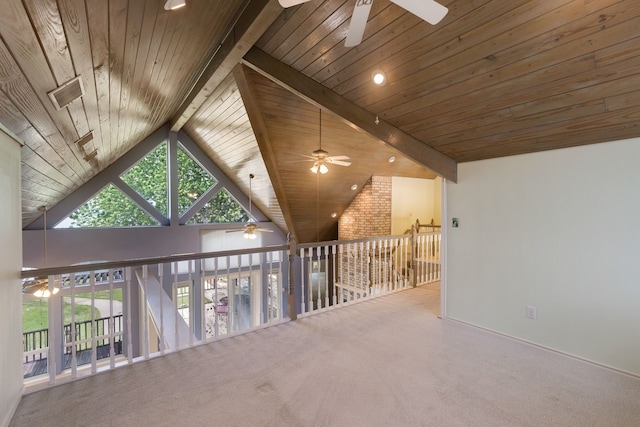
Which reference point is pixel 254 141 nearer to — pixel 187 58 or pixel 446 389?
pixel 187 58

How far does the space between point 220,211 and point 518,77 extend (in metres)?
6.63

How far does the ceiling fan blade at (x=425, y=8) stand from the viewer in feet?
4.53

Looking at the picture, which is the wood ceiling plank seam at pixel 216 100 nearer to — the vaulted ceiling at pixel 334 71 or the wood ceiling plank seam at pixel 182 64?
the vaulted ceiling at pixel 334 71

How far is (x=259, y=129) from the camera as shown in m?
4.42

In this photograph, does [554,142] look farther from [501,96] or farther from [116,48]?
[116,48]

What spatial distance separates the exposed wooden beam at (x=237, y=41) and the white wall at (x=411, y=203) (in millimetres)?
4679

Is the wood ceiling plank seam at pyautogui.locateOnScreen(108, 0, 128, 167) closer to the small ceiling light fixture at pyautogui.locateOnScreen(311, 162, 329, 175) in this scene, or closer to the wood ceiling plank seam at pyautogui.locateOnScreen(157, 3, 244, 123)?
the wood ceiling plank seam at pyautogui.locateOnScreen(157, 3, 244, 123)

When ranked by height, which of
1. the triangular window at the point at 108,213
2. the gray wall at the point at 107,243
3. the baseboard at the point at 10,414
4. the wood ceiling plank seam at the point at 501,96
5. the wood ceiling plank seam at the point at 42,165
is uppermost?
the wood ceiling plank seam at the point at 501,96

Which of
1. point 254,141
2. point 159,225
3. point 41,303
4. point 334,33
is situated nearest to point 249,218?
point 159,225

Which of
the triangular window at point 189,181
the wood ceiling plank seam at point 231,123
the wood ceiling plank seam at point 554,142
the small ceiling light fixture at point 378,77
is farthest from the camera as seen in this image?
the triangular window at point 189,181

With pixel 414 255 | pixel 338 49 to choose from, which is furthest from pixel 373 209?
pixel 338 49

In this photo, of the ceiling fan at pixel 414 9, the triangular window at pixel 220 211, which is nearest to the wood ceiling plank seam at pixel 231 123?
the triangular window at pixel 220 211

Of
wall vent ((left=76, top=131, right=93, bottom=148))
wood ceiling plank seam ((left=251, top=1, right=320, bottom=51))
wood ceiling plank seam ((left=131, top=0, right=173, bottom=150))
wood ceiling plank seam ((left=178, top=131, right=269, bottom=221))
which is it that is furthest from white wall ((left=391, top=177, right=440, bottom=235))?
wall vent ((left=76, top=131, right=93, bottom=148))

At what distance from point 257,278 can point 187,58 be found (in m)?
6.38
